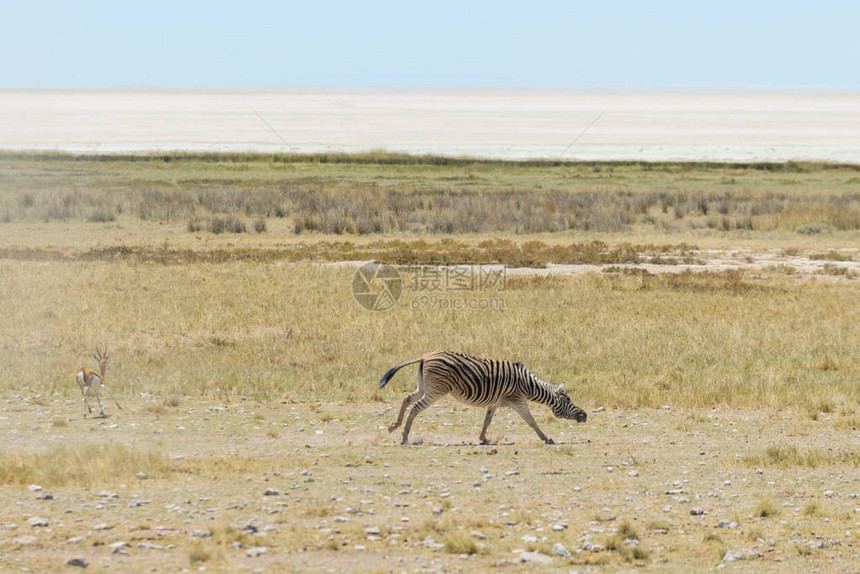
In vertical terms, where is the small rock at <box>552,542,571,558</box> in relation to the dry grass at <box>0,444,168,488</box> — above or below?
below

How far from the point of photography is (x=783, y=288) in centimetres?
2762

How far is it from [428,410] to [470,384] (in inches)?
120

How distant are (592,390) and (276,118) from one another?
188048mm

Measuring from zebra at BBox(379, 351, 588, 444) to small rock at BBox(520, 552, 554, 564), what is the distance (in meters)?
4.14

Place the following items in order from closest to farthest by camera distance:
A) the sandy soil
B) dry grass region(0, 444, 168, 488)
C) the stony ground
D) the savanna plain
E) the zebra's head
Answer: the stony ground < the savanna plain < dry grass region(0, 444, 168, 488) < the zebra's head < the sandy soil

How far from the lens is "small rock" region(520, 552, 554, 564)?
8.41 meters

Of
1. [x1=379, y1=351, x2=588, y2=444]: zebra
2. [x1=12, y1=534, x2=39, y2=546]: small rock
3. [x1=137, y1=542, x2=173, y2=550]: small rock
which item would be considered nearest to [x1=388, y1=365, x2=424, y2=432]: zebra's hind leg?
[x1=379, y1=351, x2=588, y2=444]: zebra

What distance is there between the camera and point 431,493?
34.5 feet

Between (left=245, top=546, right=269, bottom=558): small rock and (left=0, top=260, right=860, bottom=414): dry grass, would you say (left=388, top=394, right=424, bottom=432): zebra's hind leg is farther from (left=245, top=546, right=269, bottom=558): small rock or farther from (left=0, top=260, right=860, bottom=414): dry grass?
(left=245, top=546, right=269, bottom=558): small rock

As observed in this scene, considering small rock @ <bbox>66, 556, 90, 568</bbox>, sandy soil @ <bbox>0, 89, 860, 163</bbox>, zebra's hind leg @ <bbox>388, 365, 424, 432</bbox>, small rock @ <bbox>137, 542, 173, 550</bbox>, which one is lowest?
small rock @ <bbox>137, 542, 173, 550</bbox>

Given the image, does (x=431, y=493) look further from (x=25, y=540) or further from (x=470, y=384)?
(x=25, y=540)

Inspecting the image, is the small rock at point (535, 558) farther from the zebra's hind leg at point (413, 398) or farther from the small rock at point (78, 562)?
the zebra's hind leg at point (413, 398)

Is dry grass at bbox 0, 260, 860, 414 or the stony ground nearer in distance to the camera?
the stony ground

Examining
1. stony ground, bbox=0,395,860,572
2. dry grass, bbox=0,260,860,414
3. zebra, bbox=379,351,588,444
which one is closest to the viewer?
stony ground, bbox=0,395,860,572
